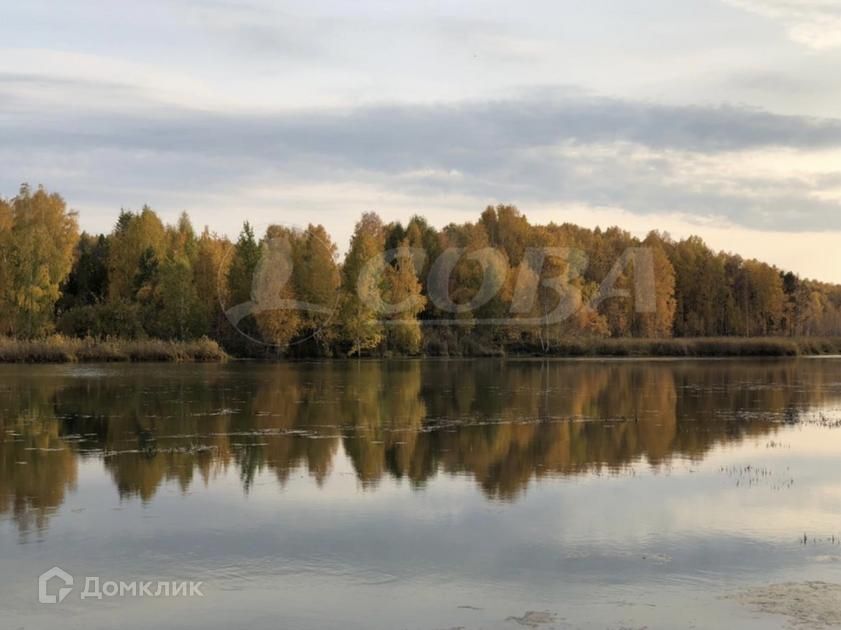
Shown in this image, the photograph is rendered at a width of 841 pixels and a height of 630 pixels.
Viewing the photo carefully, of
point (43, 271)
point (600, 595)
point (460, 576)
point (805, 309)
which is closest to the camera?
point (600, 595)

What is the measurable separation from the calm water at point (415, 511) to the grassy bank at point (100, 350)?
85.9 feet

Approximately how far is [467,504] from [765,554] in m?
4.12

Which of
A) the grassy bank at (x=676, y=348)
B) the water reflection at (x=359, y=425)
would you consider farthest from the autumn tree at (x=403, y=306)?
the water reflection at (x=359, y=425)

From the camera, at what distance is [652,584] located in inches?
376

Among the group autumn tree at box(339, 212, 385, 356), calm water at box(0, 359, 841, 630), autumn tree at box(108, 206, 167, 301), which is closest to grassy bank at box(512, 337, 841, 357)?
autumn tree at box(339, 212, 385, 356)

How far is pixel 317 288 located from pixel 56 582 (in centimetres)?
5725

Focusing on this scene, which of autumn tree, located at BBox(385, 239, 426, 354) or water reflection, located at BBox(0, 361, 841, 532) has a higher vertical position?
autumn tree, located at BBox(385, 239, 426, 354)

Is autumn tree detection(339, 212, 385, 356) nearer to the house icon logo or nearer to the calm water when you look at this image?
the calm water

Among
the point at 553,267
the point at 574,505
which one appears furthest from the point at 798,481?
the point at 553,267

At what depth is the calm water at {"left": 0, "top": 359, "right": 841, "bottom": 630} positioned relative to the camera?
29.4 ft

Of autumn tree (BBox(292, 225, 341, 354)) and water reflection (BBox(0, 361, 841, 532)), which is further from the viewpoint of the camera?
autumn tree (BBox(292, 225, 341, 354))

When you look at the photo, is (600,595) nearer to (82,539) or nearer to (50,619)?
(50,619)

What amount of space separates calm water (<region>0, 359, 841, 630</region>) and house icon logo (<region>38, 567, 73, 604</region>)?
128 mm

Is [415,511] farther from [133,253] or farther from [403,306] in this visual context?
[133,253]
